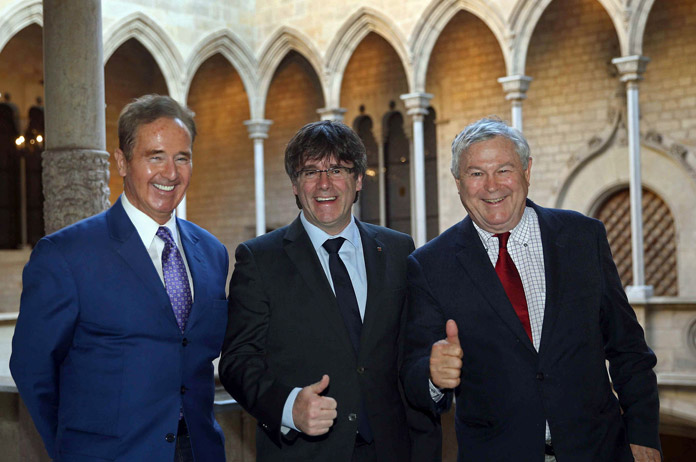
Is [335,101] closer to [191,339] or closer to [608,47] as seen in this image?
[608,47]

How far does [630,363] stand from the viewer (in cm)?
229

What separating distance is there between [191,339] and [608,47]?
10.8m

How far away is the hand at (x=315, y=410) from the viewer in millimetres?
2035

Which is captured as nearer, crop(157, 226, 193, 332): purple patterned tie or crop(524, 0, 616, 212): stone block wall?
crop(157, 226, 193, 332): purple patterned tie

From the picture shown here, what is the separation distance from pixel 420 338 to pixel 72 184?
3030mm

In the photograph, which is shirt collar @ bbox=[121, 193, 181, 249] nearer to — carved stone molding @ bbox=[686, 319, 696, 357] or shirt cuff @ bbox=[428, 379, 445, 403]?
shirt cuff @ bbox=[428, 379, 445, 403]

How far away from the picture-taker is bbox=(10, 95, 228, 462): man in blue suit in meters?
2.07

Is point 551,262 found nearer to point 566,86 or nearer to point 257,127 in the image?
point 566,86

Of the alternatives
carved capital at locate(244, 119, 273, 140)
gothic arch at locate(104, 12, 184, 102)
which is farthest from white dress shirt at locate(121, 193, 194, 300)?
carved capital at locate(244, 119, 273, 140)

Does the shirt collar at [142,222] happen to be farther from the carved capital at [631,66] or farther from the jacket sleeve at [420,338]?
the carved capital at [631,66]

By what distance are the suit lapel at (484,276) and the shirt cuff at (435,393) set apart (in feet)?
0.84

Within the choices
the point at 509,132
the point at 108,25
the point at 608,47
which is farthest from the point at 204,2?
the point at 509,132

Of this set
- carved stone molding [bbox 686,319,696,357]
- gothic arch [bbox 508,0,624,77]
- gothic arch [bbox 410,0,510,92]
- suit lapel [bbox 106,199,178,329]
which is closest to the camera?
suit lapel [bbox 106,199,178,329]

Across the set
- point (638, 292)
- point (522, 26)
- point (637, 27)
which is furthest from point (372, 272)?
point (522, 26)
